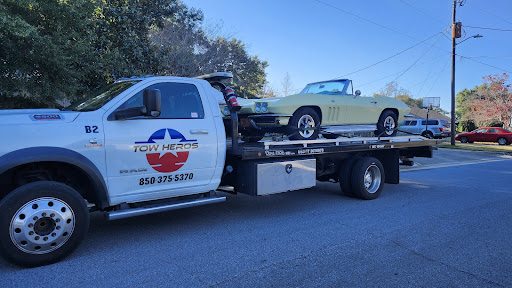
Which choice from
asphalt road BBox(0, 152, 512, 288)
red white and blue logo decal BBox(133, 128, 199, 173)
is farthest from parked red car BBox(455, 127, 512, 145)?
red white and blue logo decal BBox(133, 128, 199, 173)

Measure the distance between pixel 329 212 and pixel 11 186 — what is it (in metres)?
4.53

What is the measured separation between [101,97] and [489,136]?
33030 millimetres

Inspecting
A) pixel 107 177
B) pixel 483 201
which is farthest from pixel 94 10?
pixel 483 201

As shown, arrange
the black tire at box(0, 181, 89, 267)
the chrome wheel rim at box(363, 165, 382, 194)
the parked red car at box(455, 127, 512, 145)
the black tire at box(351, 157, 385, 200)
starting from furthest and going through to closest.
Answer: the parked red car at box(455, 127, 512, 145)
the chrome wheel rim at box(363, 165, 382, 194)
the black tire at box(351, 157, 385, 200)
the black tire at box(0, 181, 89, 267)

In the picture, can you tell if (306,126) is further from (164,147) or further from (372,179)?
(164,147)

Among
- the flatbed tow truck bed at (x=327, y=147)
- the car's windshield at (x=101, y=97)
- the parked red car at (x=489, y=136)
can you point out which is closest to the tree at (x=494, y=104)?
the parked red car at (x=489, y=136)

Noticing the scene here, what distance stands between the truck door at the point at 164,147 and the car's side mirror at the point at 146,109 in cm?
11

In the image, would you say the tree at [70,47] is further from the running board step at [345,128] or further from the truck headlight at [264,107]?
the running board step at [345,128]

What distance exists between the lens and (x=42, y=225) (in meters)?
3.58

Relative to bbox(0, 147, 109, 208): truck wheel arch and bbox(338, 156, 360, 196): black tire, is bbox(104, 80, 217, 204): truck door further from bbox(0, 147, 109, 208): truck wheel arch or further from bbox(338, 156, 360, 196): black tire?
bbox(338, 156, 360, 196): black tire

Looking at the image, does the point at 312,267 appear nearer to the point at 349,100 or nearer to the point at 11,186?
the point at 11,186

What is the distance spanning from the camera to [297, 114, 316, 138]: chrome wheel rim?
6.41 m

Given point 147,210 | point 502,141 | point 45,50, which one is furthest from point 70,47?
point 502,141

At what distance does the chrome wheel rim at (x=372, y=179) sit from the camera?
7223 mm
